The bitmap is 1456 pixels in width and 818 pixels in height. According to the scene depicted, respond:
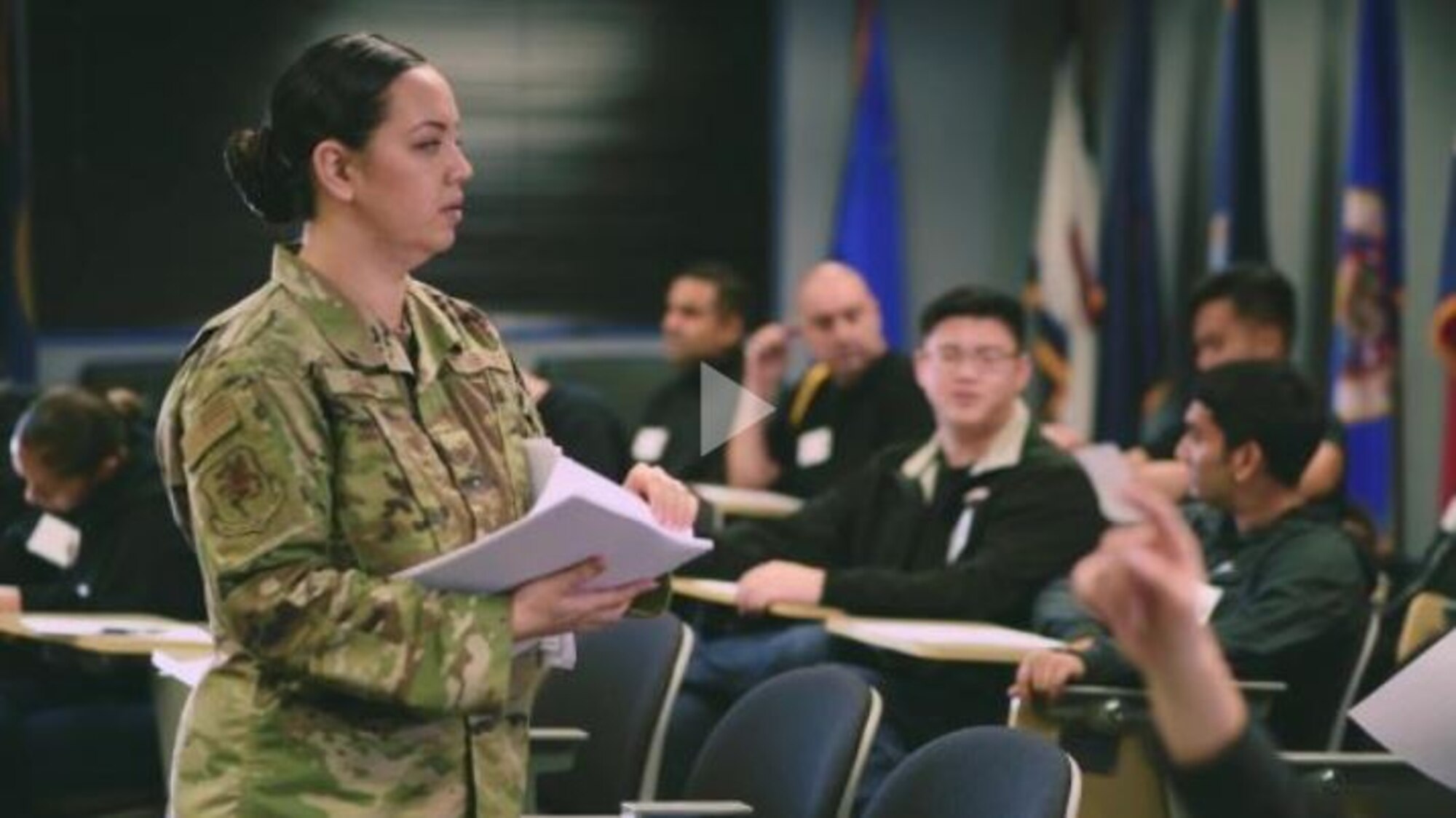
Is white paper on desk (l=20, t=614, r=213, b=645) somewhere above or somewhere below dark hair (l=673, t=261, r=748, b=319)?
below

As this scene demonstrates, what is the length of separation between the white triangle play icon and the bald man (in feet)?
11.2

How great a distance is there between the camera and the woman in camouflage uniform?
Result: 7.69ft

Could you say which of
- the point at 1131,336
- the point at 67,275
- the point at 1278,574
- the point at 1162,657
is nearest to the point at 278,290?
the point at 1162,657

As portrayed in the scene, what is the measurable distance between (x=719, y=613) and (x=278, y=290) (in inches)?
142

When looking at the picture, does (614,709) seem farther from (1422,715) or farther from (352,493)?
(352,493)

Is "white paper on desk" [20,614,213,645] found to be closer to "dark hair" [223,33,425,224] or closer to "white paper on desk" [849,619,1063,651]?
"white paper on desk" [849,619,1063,651]

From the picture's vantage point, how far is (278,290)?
96.8 inches

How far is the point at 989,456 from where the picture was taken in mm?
5164

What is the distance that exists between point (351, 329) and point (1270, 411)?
8.47 ft

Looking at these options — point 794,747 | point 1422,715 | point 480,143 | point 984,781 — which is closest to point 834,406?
point 480,143

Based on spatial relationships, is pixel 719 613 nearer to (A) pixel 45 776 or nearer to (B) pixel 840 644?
(B) pixel 840 644

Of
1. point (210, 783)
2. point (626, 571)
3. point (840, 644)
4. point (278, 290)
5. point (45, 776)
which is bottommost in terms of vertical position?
point (45, 776)

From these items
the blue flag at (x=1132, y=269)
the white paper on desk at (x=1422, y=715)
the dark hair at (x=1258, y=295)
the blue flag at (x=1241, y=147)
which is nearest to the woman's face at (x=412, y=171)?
the white paper on desk at (x=1422, y=715)

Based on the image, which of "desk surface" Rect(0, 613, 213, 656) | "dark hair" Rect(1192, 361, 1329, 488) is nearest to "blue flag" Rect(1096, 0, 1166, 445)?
"dark hair" Rect(1192, 361, 1329, 488)
